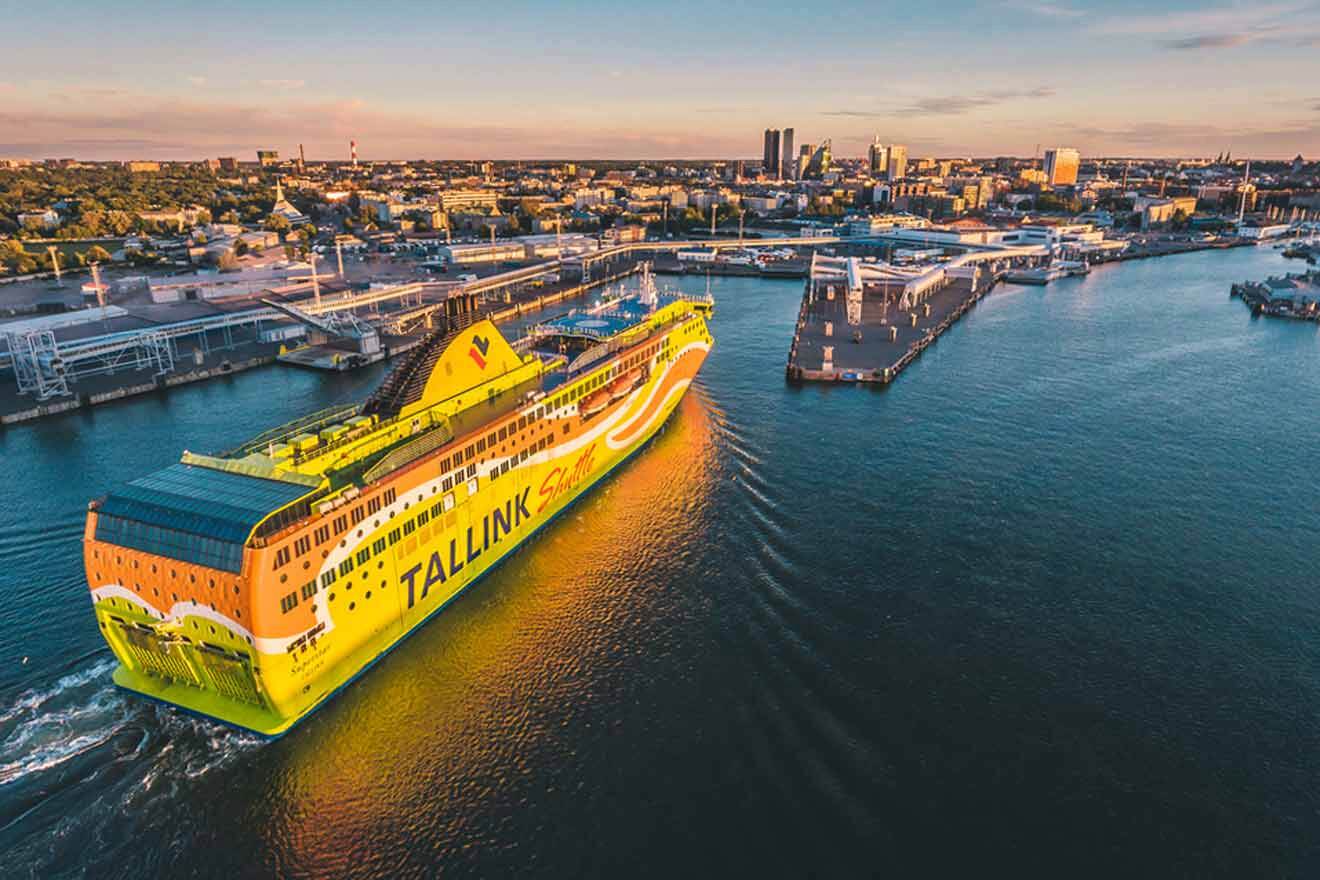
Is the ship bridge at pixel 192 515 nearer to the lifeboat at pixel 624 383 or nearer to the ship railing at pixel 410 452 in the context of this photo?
the ship railing at pixel 410 452

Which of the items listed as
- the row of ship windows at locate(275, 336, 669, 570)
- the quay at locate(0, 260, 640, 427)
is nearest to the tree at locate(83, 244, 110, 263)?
the quay at locate(0, 260, 640, 427)

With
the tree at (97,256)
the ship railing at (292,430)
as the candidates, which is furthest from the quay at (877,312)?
the tree at (97,256)

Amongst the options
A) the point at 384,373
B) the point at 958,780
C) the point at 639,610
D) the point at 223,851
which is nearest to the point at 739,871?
the point at 958,780

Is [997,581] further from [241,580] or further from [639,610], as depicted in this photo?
[241,580]

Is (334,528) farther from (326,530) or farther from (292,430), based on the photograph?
(292,430)

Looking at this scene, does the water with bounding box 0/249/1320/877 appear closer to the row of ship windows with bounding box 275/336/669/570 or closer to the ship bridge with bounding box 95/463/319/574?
the row of ship windows with bounding box 275/336/669/570

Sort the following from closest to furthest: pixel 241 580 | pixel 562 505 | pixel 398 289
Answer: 1. pixel 241 580
2. pixel 562 505
3. pixel 398 289
